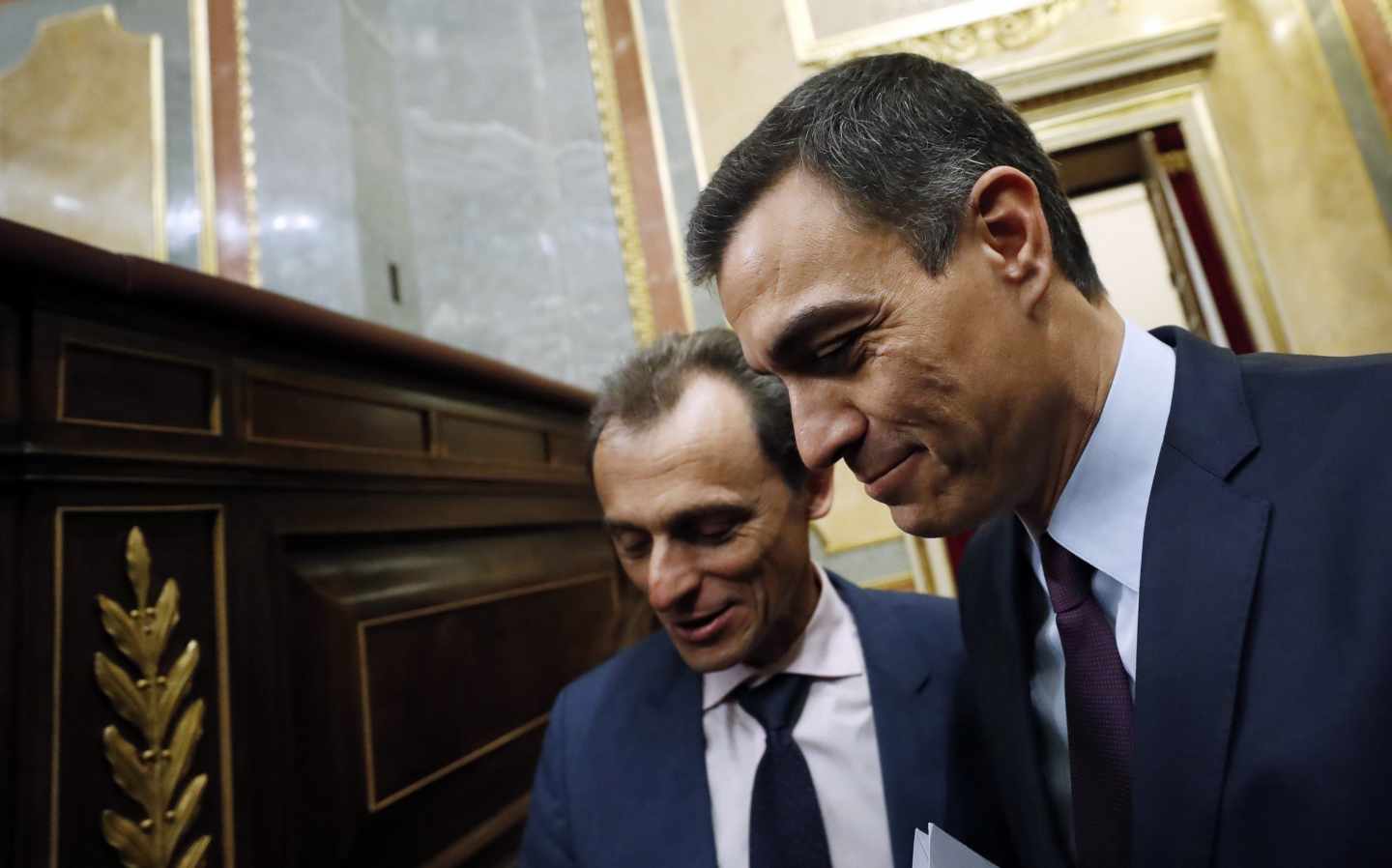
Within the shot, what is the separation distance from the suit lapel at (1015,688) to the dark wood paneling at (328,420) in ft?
3.69

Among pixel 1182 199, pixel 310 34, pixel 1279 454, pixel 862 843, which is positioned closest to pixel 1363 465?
pixel 1279 454

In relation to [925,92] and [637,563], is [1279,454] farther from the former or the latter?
[637,563]

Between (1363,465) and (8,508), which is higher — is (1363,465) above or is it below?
below

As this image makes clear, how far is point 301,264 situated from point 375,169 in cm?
61

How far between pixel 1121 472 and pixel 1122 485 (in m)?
0.01

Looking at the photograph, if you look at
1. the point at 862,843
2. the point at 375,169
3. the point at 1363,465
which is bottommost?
the point at 862,843

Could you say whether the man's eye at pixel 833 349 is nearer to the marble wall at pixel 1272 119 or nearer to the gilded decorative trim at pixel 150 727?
the gilded decorative trim at pixel 150 727

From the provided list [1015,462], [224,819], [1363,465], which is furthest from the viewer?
[224,819]

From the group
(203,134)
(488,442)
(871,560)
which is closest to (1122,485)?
(488,442)

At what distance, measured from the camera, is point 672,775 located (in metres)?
1.17

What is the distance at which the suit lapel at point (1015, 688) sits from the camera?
92 centimetres

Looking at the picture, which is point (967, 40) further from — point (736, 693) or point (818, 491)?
point (736, 693)

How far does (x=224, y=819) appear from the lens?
103cm

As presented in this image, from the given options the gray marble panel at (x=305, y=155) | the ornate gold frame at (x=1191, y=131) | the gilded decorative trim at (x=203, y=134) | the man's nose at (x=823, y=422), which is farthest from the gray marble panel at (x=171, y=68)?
the ornate gold frame at (x=1191, y=131)
